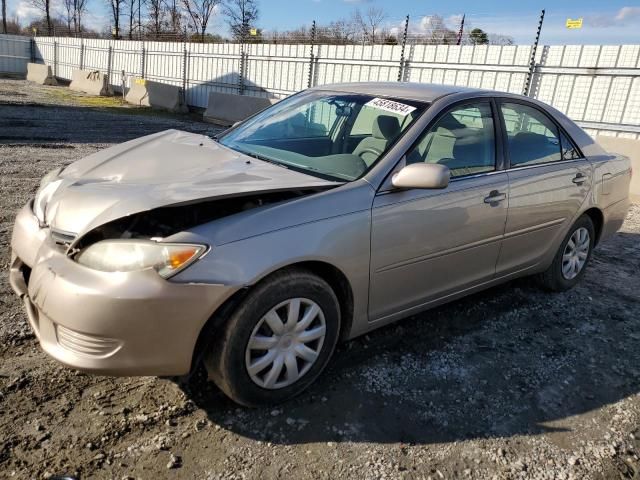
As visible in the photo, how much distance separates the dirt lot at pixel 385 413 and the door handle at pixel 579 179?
1.12 meters

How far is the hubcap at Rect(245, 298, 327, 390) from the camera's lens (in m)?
2.52

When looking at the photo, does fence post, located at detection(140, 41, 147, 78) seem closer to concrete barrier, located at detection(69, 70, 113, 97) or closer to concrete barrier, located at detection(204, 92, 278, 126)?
concrete barrier, located at detection(69, 70, 113, 97)

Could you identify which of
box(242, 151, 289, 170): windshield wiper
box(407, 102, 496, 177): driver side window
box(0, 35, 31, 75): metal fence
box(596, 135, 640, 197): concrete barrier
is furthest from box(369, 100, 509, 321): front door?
box(0, 35, 31, 75): metal fence

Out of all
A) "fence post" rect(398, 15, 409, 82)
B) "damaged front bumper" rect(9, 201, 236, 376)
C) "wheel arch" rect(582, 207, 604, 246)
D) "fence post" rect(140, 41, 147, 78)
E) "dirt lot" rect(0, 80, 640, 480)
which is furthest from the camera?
"fence post" rect(140, 41, 147, 78)

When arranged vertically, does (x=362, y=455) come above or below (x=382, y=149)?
below

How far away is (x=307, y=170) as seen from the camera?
304 centimetres

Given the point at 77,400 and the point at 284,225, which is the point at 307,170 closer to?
the point at 284,225

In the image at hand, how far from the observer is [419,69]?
12406 millimetres

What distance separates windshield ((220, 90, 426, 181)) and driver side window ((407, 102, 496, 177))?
6.5 inches

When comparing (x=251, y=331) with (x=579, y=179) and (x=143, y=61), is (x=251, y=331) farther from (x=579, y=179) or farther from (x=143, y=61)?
(x=143, y=61)

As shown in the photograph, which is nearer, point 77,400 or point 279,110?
point 77,400

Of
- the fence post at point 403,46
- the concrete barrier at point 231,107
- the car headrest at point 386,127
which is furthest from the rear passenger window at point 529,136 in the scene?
the concrete barrier at point 231,107

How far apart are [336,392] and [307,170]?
127 cm

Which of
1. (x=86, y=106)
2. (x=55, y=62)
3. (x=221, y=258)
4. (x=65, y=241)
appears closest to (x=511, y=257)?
(x=221, y=258)
